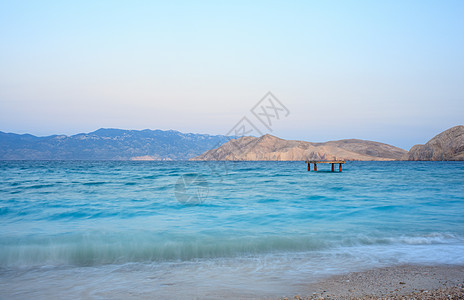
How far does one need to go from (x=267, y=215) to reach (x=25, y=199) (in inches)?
506

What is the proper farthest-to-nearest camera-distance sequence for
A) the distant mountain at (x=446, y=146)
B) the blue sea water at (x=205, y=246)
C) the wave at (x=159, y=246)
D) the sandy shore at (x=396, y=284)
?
the distant mountain at (x=446, y=146) < the wave at (x=159, y=246) < the blue sea water at (x=205, y=246) < the sandy shore at (x=396, y=284)

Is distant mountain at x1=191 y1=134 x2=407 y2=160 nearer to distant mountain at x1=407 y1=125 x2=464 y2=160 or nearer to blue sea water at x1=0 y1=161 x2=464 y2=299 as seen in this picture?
distant mountain at x1=407 y1=125 x2=464 y2=160

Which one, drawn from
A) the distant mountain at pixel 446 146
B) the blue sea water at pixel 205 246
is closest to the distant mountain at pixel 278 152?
the distant mountain at pixel 446 146

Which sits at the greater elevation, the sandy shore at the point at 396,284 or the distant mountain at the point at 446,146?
the distant mountain at the point at 446,146

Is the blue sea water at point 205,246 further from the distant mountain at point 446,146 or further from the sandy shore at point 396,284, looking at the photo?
the distant mountain at point 446,146

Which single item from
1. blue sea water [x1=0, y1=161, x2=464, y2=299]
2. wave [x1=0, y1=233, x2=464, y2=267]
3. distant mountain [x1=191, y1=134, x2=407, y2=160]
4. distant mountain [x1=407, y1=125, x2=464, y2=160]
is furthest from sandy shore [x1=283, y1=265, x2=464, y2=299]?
Answer: distant mountain [x1=191, y1=134, x2=407, y2=160]

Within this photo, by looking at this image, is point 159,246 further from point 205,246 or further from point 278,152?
point 278,152

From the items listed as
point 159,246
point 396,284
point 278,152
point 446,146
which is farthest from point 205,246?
point 278,152

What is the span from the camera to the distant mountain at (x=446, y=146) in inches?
4968

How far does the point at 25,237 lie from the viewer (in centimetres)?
970

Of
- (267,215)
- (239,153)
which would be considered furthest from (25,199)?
(239,153)

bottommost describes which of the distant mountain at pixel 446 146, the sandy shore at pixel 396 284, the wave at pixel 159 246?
the wave at pixel 159 246

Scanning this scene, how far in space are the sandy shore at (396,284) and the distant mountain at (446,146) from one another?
140911 mm

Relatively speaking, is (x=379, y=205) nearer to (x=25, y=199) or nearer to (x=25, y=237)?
(x=25, y=237)
